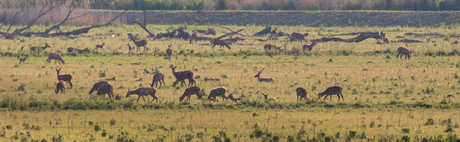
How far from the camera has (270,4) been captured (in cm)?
6850

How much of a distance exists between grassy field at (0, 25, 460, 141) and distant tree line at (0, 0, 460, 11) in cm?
3152

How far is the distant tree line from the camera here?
6253 cm

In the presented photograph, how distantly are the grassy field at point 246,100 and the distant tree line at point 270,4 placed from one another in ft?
103

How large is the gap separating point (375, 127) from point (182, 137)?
15.6 ft

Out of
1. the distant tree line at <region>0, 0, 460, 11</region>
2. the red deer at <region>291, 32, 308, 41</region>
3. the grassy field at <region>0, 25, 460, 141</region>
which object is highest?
the distant tree line at <region>0, 0, 460, 11</region>

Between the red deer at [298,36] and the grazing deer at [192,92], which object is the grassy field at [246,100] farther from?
the red deer at [298,36]

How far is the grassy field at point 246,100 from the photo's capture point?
48.6 feet

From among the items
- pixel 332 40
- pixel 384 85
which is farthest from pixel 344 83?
pixel 332 40

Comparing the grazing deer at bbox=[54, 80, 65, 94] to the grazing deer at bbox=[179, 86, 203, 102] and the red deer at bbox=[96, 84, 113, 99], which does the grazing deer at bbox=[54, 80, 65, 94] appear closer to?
the red deer at bbox=[96, 84, 113, 99]

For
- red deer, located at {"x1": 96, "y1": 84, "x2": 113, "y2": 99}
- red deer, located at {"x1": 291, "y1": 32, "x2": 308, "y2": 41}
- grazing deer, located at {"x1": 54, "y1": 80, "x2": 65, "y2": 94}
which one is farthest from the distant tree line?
red deer, located at {"x1": 96, "y1": 84, "x2": 113, "y2": 99}

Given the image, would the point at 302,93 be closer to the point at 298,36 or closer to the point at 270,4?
the point at 298,36

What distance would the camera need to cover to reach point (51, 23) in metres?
61.2

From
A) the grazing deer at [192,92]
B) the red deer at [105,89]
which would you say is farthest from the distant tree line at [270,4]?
the grazing deer at [192,92]

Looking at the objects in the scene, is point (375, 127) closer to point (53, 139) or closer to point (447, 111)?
point (447, 111)
